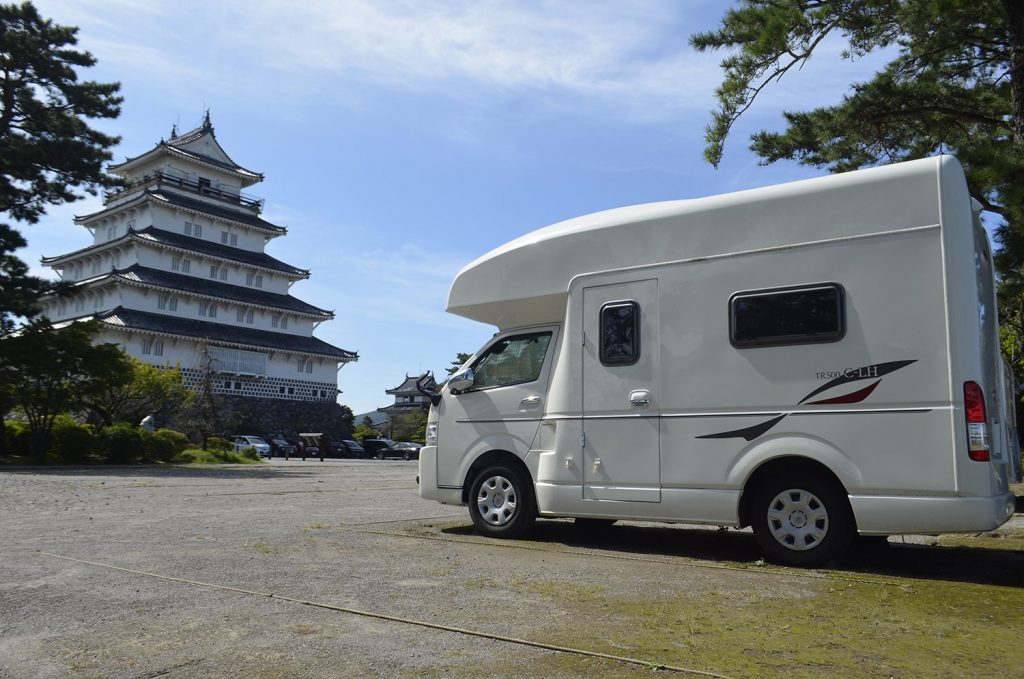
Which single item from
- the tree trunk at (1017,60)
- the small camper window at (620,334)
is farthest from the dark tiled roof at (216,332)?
the tree trunk at (1017,60)

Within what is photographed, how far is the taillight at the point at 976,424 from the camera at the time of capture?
532cm

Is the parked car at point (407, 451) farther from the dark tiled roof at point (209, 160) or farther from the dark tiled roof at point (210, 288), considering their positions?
the dark tiled roof at point (209, 160)

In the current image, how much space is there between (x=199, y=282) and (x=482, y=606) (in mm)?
53490

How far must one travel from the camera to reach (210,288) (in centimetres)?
5366

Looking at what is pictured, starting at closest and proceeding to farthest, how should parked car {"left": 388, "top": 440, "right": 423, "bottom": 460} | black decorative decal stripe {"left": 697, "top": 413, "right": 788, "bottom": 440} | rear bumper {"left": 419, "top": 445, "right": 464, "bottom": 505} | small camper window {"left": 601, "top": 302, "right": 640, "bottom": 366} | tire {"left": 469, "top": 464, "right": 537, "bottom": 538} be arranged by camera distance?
black decorative decal stripe {"left": 697, "top": 413, "right": 788, "bottom": 440} → small camper window {"left": 601, "top": 302, "right": 640, "bottom": 366} → tire {"left": 469, "top": 464, "right": 537, "bottom": 538} → rear bumper {"left": 419, "top": 445, "right": 464, "bottom": 505} → parked car {"left": 388, "top": 440, "right": 423, "bottom": 460}

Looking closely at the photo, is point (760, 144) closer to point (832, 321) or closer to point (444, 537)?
point (832, 321)

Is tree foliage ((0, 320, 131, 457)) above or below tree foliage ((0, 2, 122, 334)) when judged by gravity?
below

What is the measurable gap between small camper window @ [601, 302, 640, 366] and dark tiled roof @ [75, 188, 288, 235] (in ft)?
168

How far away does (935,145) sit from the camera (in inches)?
471

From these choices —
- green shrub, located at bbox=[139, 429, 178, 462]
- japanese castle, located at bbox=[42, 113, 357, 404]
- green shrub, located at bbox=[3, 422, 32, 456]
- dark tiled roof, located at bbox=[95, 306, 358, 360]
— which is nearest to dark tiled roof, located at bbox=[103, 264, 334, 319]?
japanese castle, located at bbox=[42, 113, 357, 404]

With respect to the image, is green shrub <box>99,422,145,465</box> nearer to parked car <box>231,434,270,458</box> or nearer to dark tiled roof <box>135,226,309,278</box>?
parked car <box>231,434,270,458</box>

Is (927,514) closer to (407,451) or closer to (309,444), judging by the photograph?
(407,451)

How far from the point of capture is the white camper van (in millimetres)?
5516

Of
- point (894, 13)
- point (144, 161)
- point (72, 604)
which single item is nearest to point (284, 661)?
point (72, 604)
